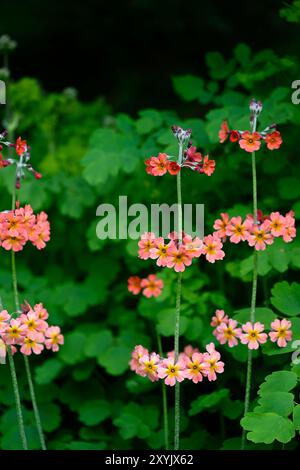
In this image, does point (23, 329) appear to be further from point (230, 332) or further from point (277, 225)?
point (277, 225)

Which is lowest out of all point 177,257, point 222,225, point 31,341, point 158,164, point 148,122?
point 31,341

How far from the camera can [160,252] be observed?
70.9 inches

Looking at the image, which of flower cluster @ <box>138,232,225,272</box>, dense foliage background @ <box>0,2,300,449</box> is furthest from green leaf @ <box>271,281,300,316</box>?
flower cluster @ <box>138,232,225,272</box>

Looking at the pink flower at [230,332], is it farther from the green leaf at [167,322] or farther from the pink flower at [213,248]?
the green leaf at [167,322]

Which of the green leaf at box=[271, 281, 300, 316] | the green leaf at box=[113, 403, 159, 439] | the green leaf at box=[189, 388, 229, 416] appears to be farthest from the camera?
the green leaf at box=[113, 403, 159, 439]

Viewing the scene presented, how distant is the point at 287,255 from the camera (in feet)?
7.25

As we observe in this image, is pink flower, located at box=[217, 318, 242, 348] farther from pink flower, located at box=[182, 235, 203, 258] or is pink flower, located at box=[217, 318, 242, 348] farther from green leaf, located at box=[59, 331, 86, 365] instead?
green leaf, located at box=[59, 331, 86, 365]

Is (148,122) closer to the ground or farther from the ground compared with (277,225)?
farther from the ground

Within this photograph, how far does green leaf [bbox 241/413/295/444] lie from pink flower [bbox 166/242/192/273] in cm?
47

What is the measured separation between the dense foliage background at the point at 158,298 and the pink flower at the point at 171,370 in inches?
15.2

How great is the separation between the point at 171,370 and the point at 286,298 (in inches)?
19.2

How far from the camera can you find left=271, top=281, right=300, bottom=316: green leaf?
6.70 ft

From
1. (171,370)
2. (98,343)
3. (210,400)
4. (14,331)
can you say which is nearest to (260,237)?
(171,370)

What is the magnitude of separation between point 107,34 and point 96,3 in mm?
218
